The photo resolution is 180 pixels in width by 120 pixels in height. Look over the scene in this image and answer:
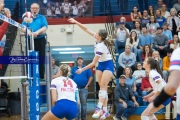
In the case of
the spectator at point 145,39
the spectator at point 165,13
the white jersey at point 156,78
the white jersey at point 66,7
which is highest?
the white jersey at point 66,7

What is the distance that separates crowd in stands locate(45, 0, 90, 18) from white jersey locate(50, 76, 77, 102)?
371 inches

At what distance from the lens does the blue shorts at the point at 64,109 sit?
8.74m

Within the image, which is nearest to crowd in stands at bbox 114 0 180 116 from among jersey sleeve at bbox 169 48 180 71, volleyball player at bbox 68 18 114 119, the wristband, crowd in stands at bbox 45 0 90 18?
crowd in stands at bbox 45 0 90 18

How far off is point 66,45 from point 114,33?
2744 mm

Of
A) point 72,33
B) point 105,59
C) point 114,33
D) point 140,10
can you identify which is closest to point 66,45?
point 72,33

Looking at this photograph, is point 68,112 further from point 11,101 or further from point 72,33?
point 72,33

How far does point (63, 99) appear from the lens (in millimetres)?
8914

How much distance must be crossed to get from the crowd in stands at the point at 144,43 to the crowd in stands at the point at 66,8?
7.35 feet

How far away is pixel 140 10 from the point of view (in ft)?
66.1

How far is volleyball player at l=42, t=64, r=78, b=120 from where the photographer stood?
876cm

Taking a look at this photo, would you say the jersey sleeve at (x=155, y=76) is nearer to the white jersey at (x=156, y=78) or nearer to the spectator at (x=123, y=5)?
the white jersey at (x=156, y=78)

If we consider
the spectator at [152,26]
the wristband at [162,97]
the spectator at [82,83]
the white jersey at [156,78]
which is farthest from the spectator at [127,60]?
the wristband at [162,97]

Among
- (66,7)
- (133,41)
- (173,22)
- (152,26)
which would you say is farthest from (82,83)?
(173,22)

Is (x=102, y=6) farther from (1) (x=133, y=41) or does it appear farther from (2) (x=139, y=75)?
(2) (x=139, y=75)
